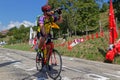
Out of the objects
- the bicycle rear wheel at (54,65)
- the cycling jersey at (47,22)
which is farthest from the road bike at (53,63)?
the cycling jersey at (47,22)

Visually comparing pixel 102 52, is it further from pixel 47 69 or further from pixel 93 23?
pixel 93 23

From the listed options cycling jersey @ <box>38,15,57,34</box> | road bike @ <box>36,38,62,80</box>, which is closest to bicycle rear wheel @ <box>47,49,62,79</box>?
road bike @ <box>36,38,62,80</box>

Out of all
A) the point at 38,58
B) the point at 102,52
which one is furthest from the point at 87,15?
the point at 38,58

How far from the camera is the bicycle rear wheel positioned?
9414 mm

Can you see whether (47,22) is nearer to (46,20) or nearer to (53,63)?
(46,20)

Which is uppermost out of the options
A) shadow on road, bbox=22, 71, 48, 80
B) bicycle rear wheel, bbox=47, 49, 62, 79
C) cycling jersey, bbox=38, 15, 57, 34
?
cycling jersey, bbox=38, 15, 57, 34

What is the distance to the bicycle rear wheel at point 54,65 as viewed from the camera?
9.41 meters

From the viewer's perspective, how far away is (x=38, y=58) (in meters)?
10.8

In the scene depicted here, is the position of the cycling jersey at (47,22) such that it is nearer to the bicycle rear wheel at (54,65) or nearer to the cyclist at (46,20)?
the cyclist at (46,20)

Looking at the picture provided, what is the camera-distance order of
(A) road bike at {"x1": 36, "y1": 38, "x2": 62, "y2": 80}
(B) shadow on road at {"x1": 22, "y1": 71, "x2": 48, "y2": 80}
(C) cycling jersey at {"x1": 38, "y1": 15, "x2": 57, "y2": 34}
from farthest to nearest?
(B) shadow on road at {"x1": 22, "y1": 71, "x2": 48, "y2": 80}
(A) road bike at {"x1": 36, "y1": 38, "x2": 62, "y2": 80}
(C) cycling jersey at {"x1": 38, "y1": 15, "x2": 57, "y2": 34}

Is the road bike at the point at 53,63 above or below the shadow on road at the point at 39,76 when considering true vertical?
above

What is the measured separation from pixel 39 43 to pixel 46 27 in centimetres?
70

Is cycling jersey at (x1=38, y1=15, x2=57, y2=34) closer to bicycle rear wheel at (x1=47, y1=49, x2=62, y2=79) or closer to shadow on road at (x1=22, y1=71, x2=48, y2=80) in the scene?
bicycle rear wheel at (x1=47, y1=49, x2=62, y2=79)

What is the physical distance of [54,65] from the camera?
9641 mm
